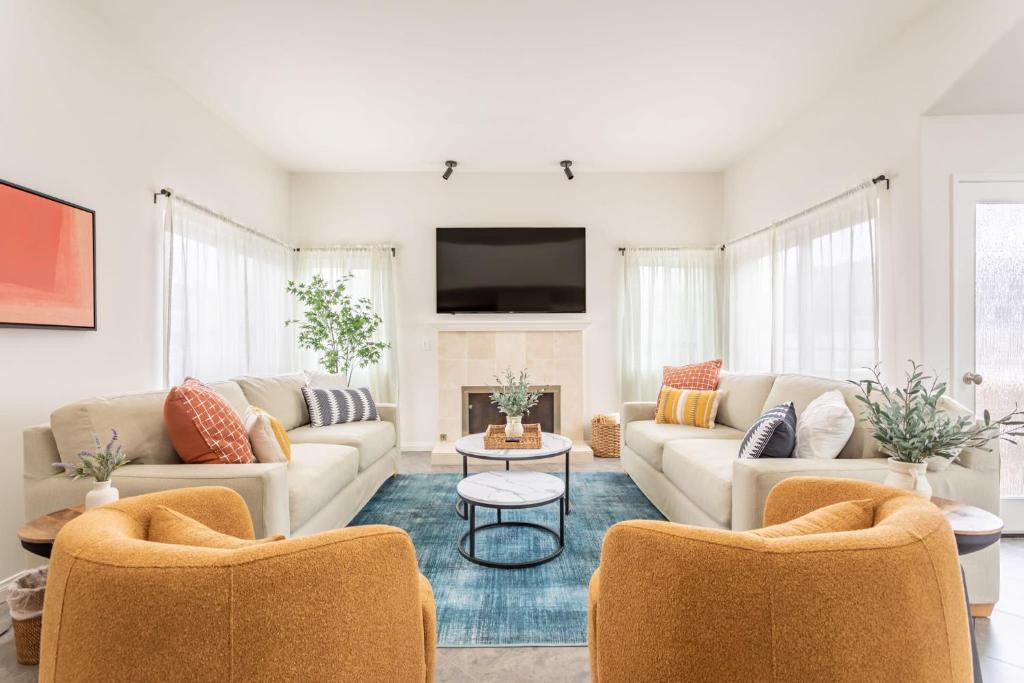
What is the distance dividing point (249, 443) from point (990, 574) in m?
3.23

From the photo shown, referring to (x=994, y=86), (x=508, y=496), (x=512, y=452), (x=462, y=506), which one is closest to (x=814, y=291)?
(x=994, y=86)

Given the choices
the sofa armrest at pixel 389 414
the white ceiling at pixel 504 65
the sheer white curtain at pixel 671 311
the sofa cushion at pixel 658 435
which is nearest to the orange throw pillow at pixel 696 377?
the sofa cushion at pixel 658 435

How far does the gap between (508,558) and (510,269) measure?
3157 millimetres

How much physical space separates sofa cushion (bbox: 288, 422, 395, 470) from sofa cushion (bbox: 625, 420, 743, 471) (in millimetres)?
1875

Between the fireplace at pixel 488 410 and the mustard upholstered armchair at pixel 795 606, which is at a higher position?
the mustard upholstered armchair at pixel 795 606

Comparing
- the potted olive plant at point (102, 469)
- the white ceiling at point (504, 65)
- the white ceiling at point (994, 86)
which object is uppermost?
the white ceiling at point (504, 65)

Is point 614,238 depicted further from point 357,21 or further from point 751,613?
point 751,613

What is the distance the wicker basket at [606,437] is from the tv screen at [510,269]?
3.85 feet

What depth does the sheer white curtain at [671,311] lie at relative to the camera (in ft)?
17.1

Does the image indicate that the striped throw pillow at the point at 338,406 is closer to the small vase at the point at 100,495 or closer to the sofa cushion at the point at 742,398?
the small vase at the point at 100,495

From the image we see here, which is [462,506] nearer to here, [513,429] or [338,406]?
[513,429]

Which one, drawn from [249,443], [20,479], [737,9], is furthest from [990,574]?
[20,479]

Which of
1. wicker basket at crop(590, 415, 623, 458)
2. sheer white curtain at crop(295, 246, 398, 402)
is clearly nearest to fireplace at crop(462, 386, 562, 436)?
wicker basket at crop(590, 415, 623, 458)

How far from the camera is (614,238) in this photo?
208 inches
